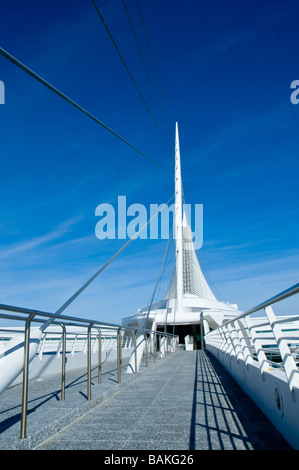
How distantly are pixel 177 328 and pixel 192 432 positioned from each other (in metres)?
30.8

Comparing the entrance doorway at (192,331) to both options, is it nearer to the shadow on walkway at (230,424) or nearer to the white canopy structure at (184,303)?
the white canopy structure at (184,303)

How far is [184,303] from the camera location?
2325 cm

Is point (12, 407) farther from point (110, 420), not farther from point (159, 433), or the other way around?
point (159, 433)

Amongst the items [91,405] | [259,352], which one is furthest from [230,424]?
[91,405]

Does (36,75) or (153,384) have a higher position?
(36,75)

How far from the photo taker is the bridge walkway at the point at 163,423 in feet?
7.14

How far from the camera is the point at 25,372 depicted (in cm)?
234

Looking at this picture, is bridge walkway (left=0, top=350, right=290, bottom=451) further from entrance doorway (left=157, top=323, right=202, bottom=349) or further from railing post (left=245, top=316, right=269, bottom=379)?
entrance doorway (left=157, top=323, right=202, bottom=349)

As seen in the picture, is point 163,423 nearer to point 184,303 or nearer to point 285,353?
point 285,353

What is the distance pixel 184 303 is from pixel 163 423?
2086cm

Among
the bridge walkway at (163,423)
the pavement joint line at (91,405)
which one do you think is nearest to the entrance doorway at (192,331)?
the pavement joint line at (91,405)

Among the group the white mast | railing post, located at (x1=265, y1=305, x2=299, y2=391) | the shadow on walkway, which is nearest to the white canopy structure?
the white mast

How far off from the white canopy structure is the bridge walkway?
7984 millimetres
